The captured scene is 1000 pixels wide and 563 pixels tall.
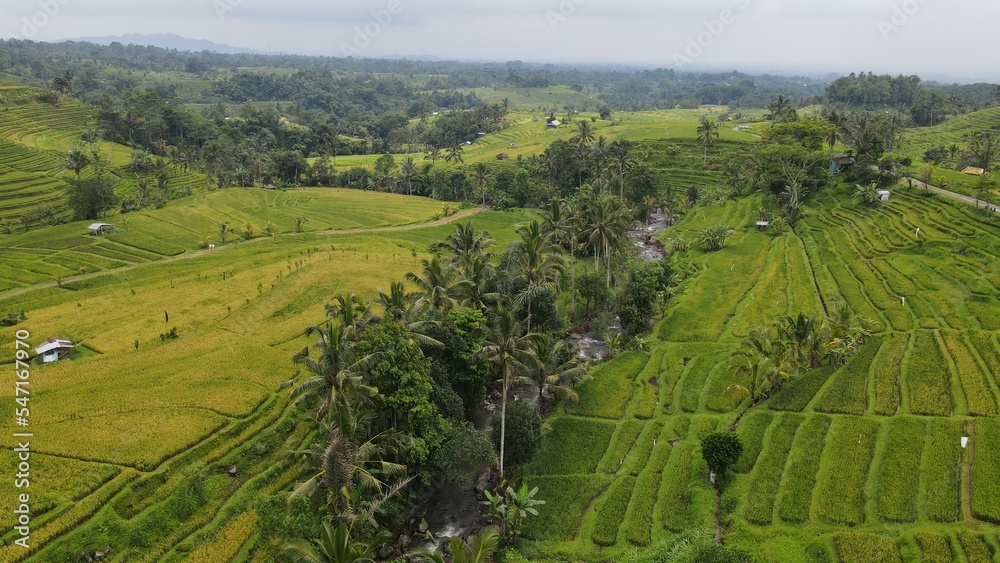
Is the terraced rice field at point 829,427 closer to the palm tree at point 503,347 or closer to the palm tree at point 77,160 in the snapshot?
the palm tree at point 503,347

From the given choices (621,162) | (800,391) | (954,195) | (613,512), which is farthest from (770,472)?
(621,162)

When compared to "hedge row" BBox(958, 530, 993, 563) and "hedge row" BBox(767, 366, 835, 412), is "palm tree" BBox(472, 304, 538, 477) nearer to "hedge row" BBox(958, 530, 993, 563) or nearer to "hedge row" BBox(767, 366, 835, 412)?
"hedge row" BBox(767, 366, 835, 412)

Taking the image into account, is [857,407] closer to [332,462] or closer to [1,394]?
[332,462]

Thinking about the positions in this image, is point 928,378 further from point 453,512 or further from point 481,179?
point 481,179

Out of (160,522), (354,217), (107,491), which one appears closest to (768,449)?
(160,522)

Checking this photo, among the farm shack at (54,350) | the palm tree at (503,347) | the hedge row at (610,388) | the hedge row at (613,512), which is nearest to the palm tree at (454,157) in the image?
the hedge row at (610,388)
